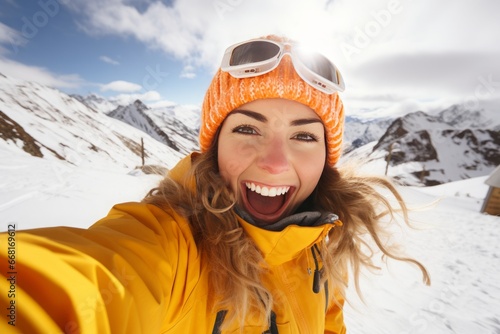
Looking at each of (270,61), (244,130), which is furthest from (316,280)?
(270,61)

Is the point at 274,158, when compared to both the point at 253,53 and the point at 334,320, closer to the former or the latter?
the point at 253,53

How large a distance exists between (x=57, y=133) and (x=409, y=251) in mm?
50585

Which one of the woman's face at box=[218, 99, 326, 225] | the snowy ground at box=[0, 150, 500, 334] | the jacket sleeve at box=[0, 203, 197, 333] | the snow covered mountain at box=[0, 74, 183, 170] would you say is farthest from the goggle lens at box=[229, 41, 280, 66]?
the snow covered mountain at box=[0, 74, 183, 170]

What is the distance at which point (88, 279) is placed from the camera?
0.77 meters

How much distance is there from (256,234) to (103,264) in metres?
0.83

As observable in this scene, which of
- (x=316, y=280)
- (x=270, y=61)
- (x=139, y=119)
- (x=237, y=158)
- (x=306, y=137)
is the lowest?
(x=316, y=280)

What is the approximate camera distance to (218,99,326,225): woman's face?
1.63 metres

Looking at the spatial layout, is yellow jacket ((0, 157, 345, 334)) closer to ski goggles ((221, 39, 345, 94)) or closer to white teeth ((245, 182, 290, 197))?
white teeth ((245, 182, 290, 197))

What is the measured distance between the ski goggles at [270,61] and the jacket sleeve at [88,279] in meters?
1.31

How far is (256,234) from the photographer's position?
→ 57.8 inches

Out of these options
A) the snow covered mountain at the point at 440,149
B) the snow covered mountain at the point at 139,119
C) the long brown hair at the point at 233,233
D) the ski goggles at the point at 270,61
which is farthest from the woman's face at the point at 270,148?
the snow covered mountain at the point at 139,119

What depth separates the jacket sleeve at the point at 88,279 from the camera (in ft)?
2.10

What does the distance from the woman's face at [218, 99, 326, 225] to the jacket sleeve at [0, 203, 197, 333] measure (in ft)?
2.29

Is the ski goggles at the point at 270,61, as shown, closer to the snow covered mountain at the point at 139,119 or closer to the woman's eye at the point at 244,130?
the woman's eye at the point at 244,130
